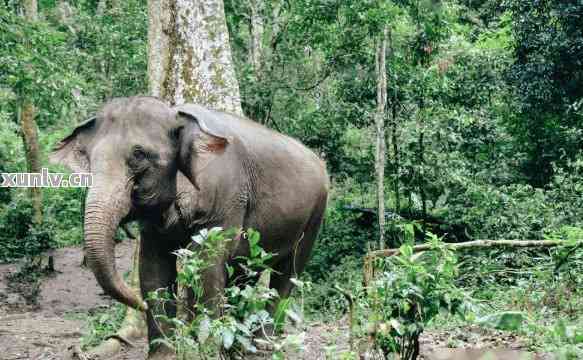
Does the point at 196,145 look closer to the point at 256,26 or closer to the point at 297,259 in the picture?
the point at 297,259

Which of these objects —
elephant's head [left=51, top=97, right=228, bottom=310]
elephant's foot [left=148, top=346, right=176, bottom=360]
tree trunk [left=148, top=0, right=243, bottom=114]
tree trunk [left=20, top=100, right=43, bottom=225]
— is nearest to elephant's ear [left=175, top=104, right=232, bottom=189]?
elephant's head [left=51, top=97, right=228, bottom=310]

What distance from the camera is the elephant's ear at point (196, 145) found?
5660 millimetres

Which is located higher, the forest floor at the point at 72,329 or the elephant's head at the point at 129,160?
the elephant's head at the point at 129,160

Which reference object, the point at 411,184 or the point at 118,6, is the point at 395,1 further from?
the point at 118,6

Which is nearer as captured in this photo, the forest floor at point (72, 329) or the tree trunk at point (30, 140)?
the forest floor at point (72, 329)

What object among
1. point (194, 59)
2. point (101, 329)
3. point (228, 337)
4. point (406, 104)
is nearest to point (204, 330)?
point (228, 337)

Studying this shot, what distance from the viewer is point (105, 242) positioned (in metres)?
5.01

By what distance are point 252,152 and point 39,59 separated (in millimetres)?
4376

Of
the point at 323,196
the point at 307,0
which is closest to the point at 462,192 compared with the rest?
the point at 307,0

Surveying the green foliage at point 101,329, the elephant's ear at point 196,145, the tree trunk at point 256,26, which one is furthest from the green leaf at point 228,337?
the tree trunk at point 256,26

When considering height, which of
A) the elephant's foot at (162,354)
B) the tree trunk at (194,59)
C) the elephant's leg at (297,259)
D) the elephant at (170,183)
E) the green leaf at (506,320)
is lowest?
the elephant's foot at (162,354)

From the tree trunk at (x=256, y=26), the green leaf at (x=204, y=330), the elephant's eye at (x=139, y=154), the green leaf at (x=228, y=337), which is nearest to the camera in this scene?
the green leaf at (x=228, y=337)

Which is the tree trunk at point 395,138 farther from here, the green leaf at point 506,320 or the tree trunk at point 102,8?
the green leaf at point 506,320

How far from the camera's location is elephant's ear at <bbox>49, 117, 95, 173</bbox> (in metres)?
5.72
